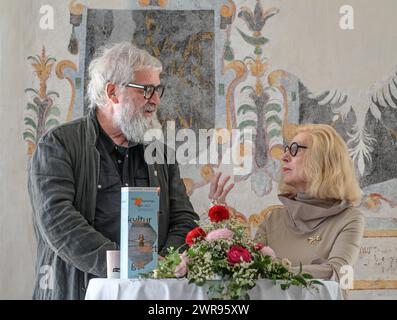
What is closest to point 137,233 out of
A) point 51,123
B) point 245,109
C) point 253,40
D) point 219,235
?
point 219,235

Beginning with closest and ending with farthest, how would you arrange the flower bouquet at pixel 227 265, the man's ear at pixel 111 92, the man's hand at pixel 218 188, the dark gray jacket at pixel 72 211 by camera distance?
the flower bouquet at pixel 227 265, the dark gray jacket at pixel 72 211, the man's ear at pixel 111 92, the man's hand at pixel 218 188

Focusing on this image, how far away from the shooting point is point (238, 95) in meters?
6.28

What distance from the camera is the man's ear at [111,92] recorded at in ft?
15.4

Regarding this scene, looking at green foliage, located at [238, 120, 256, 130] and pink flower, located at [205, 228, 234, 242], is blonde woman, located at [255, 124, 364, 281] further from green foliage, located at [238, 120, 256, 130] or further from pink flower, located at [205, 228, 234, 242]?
green foliage, located at [238, 120, 256, 130]

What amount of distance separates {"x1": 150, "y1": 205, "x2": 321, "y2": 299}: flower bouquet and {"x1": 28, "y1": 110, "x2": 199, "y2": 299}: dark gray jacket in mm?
887

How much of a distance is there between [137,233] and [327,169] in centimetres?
161

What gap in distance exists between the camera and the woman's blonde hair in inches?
180

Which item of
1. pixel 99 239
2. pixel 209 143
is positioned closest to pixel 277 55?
pixel 209 143

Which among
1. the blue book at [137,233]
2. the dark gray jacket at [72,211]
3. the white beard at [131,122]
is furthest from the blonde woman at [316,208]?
the blue book at [137,233]

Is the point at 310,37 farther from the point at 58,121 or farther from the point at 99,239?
the point at 99,239

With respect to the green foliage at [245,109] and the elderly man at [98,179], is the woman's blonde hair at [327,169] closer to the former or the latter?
the elderly man at [98,179]

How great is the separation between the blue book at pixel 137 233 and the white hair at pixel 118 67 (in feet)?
4.53

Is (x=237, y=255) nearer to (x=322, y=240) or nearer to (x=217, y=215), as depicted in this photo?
(x=217, y=215)
